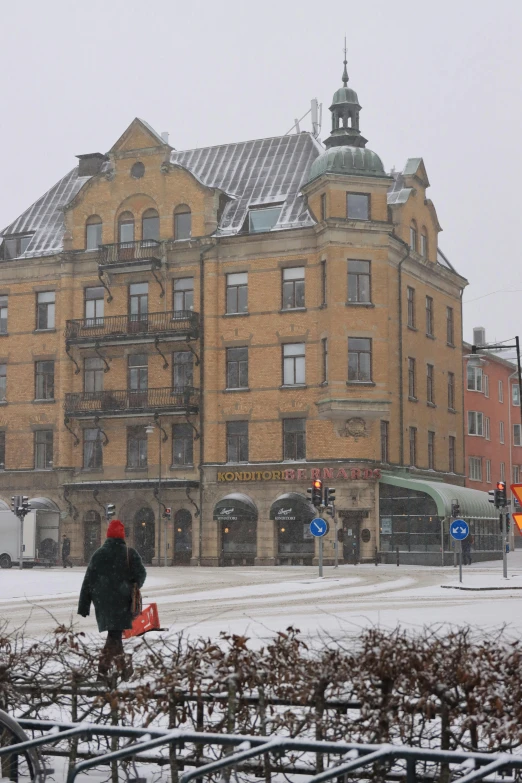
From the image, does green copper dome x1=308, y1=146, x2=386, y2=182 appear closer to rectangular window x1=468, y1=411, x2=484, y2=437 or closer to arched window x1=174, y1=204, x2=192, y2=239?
arched window x1=174, y1=204, x2=192, y2=239

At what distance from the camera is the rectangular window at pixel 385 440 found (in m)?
53.6

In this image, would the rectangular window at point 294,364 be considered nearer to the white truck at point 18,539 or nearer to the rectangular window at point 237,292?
the rectangular window at point 237,292

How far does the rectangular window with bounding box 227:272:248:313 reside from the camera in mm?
→ 55250

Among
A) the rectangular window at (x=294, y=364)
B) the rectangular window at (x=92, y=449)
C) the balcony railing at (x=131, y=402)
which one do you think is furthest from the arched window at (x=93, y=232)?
the rectangular window at (x=294, y=364)

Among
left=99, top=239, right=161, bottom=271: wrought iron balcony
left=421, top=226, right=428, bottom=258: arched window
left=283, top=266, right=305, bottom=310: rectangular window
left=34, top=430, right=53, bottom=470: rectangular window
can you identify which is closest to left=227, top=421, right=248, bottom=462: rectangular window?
left=283, top=266, right=305, bottom=310: rectangular window

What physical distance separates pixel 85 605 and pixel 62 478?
156 feet

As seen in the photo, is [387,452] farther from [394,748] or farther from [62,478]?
[394,748]

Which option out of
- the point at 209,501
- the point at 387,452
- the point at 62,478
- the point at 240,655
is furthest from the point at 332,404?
the point at 240,655

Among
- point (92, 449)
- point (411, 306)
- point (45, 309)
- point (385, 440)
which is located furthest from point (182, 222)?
point (385, 440)

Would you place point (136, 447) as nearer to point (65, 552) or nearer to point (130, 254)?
point (65, 552)

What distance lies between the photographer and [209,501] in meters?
54.5

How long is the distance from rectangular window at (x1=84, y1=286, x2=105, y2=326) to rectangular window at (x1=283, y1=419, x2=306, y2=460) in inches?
468

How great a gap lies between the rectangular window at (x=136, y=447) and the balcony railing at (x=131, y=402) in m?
1.27

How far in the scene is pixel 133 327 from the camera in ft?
185
